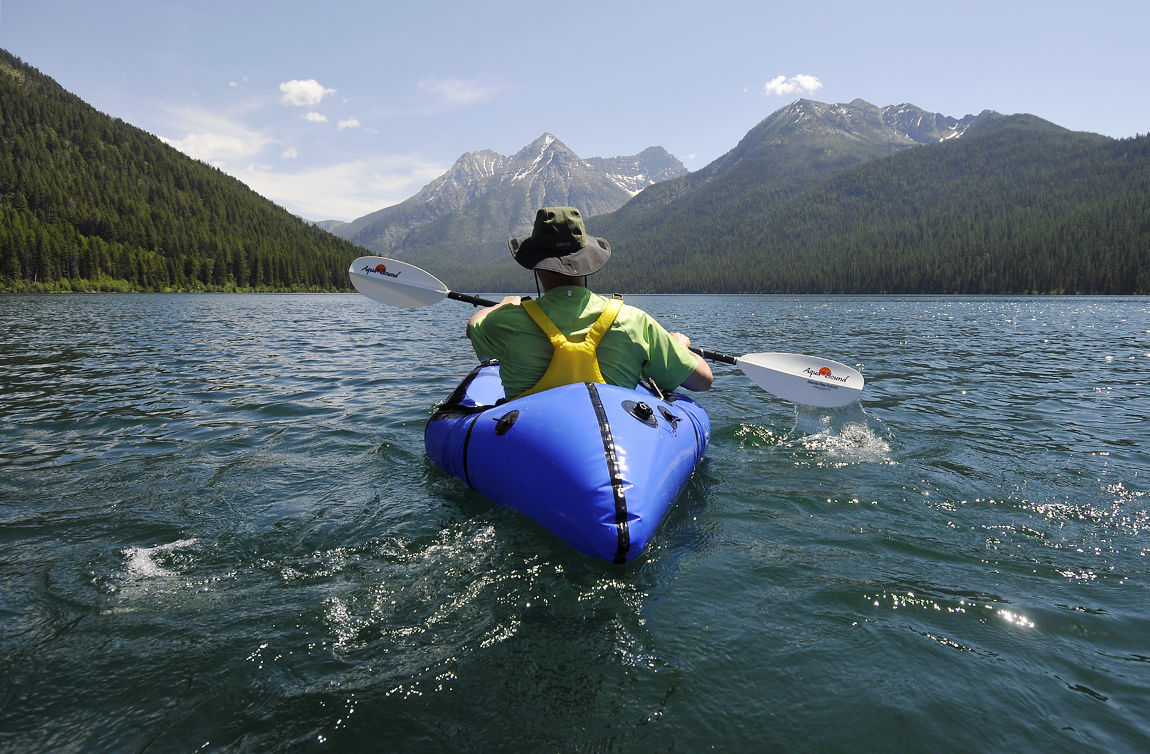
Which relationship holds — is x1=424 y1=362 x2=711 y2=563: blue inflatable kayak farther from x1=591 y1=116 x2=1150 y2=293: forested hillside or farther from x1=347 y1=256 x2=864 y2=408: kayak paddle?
x1=591 y1=116 x2=1150 y2=293: forested hillside

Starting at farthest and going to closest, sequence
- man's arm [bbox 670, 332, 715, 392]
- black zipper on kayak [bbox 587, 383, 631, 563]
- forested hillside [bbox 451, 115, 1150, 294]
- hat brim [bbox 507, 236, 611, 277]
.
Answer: forested hillside [bbox 451, 115, 1150, 294] < man's arm [bbox 670, 332, 715, 392] < hat brim [bbox 507, 236, 611, 277] < black zipper on kayak [bbox 587, 383, 631, 563]

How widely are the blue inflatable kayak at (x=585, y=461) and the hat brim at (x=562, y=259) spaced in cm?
94

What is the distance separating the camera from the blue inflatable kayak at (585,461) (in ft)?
11.9

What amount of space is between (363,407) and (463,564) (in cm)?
639

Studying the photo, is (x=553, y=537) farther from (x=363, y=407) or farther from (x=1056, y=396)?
(x=1056, y=396)

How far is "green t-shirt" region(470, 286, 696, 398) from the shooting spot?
4656 millimetres

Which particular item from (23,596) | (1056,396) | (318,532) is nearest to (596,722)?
(318,532)

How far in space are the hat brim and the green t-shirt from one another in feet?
0.71

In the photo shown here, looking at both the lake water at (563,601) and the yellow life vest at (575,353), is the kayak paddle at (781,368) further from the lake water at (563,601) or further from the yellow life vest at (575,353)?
the yellow life vest at (575,353)

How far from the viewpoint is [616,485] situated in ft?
12.0

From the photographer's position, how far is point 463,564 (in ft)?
13.0

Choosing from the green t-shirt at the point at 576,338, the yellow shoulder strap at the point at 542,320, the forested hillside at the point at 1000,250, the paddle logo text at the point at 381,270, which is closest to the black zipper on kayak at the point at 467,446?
the green t-shirt at the point at 576,338

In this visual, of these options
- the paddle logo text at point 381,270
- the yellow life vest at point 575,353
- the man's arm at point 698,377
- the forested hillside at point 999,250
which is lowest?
the man's arm at point 698,377

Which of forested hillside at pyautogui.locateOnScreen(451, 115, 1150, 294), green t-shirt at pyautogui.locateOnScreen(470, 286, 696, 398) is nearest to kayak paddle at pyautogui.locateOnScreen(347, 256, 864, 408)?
green t-shirt at pyautogui.locateOnScreen(470, 286, 696, 398)
